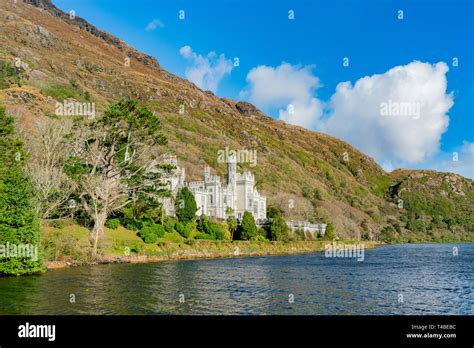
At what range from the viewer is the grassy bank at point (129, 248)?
1813 inches

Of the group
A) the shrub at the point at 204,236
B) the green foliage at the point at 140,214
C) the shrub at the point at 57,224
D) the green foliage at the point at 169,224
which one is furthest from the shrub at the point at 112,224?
the shrub at the point at 204,236

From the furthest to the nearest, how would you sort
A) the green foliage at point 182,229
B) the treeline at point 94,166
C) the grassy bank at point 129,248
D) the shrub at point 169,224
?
the green foliage at point 182,229 → the shrub at point 169,224 → the treeline at point 94,166 → the grassy bank at point 129,248

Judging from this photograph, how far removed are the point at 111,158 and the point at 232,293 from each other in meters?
35.4

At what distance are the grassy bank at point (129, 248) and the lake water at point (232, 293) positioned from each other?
25.0 feet

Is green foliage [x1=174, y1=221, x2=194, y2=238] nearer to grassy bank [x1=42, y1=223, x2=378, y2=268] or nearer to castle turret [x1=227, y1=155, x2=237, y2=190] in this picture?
grassy bank [x1=42, y1=223, x2=378, y2=268]

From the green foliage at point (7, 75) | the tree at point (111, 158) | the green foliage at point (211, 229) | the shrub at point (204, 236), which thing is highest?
the green foliage at point (7, 75)

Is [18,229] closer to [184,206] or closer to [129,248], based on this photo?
[129,248]

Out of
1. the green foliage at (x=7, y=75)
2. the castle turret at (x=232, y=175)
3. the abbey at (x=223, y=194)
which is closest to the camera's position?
the abbey at (x=223, y=194)

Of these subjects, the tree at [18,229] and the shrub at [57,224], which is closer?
the tree at [18,229]

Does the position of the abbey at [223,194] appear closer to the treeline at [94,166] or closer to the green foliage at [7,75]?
the treeline at [94,166]

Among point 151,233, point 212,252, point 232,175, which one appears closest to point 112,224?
point 151,233

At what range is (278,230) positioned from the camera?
87812 millimetres
